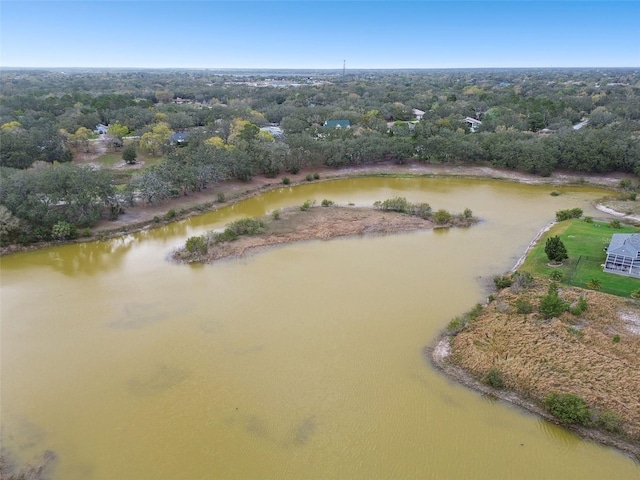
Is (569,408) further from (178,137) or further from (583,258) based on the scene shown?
(178,137)

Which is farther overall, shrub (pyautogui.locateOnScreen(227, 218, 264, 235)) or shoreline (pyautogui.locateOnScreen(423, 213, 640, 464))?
shrub (pyautogui.locateOnScreen(227, 218, 264, 235))

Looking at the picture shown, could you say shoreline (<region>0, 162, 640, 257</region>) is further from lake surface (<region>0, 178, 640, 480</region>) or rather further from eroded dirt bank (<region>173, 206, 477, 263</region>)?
eroded dirt bank (<region>173, 206, 477, 263</region>)

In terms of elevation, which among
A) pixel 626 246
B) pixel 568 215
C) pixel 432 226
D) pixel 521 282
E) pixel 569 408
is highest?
pixel 626 246

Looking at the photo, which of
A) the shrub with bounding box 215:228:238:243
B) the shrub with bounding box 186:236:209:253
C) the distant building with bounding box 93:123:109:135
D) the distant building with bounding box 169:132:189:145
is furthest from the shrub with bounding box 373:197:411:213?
the distant building with bounding box 93:123:109:135

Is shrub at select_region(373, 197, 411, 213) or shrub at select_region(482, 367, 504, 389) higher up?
shrub at select_region(373, 197, 411, 213)

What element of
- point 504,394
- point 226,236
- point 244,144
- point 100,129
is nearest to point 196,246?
point 226,236

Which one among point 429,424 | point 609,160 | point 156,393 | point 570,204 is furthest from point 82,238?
point 609,160
